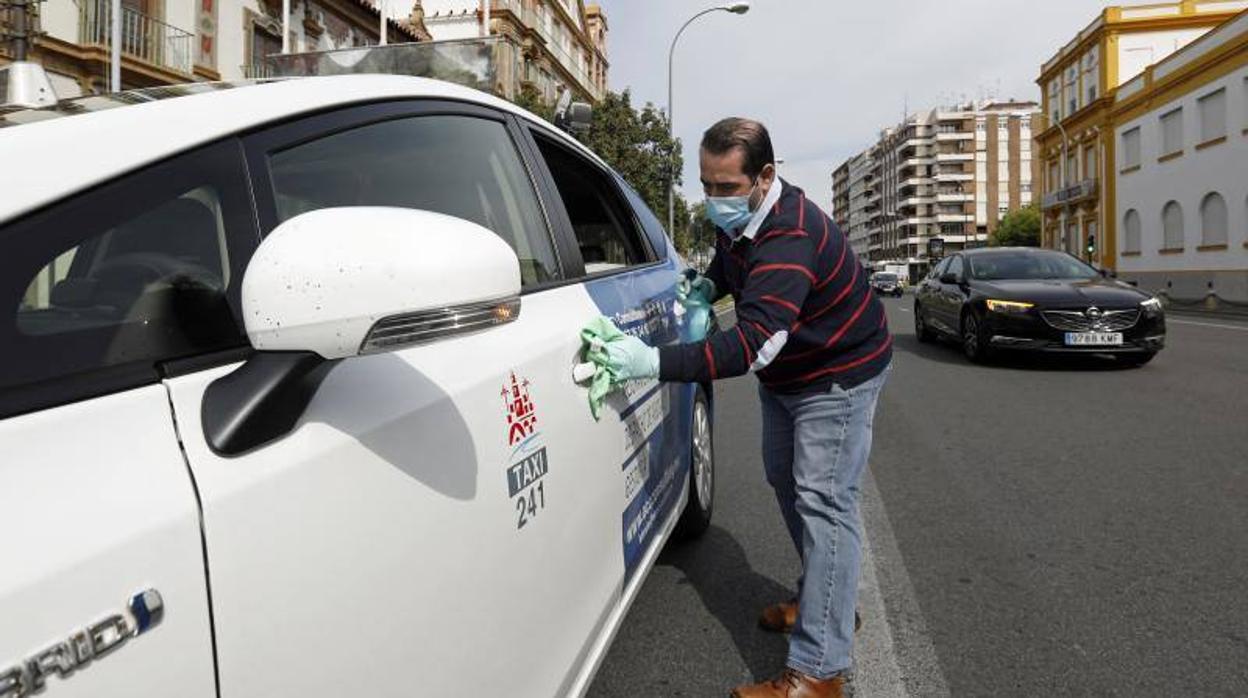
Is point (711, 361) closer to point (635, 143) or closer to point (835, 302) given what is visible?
point (835, 302)

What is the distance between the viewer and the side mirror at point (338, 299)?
3.01 feet

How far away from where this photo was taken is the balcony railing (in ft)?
49.8

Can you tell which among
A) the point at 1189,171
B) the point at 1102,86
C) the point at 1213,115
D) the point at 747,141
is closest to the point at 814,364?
the point at 747,141

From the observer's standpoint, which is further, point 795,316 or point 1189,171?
point 1189,171

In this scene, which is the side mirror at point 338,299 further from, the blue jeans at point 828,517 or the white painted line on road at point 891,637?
the white painted line on road at point 891,637

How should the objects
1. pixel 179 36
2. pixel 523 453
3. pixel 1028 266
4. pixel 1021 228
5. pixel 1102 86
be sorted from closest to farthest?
pixel 523 453, pixel 1028 266, pixel 179 36, pixel 1102 86, pixel 1021 228

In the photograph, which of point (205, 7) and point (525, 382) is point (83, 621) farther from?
point (205, 7)

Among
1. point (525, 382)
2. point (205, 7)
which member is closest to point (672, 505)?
point (525, 382)

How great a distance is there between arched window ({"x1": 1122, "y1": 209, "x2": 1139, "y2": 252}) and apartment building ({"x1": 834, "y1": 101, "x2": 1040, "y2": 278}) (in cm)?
5816

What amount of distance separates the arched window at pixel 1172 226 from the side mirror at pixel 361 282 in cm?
4212

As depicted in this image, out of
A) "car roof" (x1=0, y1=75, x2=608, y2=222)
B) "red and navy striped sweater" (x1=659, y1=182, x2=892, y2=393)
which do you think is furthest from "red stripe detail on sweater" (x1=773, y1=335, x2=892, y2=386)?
"car roof" (x1=0, y1=75, x2=608, y2=222)

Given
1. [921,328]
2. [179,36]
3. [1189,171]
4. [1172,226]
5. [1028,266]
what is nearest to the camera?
[1028,266]

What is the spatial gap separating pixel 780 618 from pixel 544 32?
41494 millimetres

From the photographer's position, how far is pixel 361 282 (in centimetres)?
93
